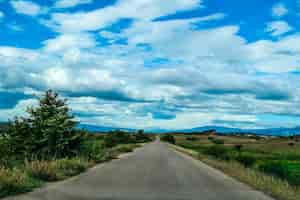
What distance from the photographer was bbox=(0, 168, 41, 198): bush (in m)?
11.9

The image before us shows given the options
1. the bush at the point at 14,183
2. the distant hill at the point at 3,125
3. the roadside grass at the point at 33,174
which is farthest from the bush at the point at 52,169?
the distant hill at the point at 3,125

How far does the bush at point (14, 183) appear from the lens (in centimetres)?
1187

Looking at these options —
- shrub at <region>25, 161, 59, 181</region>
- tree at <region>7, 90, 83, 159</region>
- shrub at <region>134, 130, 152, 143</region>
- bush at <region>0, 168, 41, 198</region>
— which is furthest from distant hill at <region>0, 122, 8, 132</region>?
shrub at <region>134, 130, 152, 143</region>

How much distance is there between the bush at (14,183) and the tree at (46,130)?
895cm

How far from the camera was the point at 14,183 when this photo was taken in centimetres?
1245

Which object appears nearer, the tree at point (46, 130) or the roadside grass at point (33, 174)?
the roadside grass at point (33, 174)

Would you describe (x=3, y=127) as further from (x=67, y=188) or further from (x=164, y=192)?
(x=164, y=192)

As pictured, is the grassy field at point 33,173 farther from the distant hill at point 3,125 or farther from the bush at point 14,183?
the distant hill at point 3,125

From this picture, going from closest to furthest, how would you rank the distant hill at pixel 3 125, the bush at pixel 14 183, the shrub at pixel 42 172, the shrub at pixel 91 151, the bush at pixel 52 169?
1. the bush at pixel 14 183
2. the shrub at pixel 42 172
3. the bush at pixel 52 169
4. the distant hill at pixel 3 125
5. the shrub at pixel 91 151

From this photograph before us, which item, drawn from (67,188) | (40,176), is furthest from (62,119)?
(67,188)

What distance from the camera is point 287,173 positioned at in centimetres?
1886

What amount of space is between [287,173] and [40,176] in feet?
34.3

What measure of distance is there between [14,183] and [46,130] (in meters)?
10.2

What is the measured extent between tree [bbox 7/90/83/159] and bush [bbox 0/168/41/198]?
352 inches
